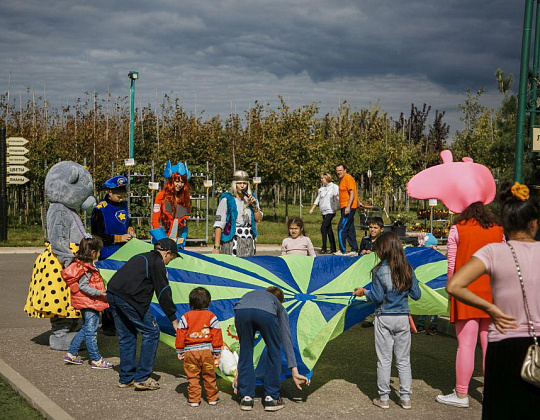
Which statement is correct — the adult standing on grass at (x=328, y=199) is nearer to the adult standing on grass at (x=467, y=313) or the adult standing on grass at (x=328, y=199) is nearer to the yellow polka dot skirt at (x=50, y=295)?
the yellow polka dot skirt at (x=50, y=295)

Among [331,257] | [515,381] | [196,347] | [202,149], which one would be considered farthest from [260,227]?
[515,381]

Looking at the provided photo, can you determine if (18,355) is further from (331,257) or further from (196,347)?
(331,257)

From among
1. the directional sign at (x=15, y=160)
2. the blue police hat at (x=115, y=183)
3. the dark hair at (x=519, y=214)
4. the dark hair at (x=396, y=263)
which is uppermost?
the directional sign at (x=15, y=160)

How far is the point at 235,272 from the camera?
7477mm

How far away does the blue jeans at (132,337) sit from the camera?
6.22 m

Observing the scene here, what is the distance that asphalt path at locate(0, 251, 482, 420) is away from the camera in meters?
5.67

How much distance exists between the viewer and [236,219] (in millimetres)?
8469

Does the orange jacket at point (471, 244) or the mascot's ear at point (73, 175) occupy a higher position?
the mascot's ear at point (73, 175)

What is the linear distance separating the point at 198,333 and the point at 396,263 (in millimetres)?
1746

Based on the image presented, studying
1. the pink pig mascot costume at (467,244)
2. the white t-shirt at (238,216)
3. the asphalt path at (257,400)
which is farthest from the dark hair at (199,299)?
the white t-shirt at (238,216)

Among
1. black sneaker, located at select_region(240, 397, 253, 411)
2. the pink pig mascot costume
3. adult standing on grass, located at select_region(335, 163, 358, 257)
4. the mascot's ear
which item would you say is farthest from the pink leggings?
adult standing on grass, located at select_region(335, 163, 358, 257)

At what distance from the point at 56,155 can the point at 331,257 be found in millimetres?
21528

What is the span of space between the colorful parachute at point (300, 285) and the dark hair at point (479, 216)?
81 cm

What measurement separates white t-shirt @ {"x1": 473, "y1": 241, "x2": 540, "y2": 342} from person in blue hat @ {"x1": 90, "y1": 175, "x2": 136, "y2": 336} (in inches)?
218
